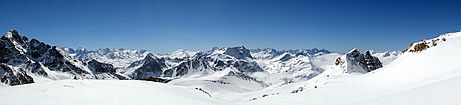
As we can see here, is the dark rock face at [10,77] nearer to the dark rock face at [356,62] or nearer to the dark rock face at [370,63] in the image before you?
the dark rock face at [356,62]

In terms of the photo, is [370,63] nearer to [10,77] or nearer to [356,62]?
[356,62]

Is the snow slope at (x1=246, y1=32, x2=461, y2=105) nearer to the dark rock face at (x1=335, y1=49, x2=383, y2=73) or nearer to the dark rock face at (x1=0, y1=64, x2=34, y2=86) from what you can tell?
the dark rock face at (x1=335, y1=49, x2=383, y2=73)

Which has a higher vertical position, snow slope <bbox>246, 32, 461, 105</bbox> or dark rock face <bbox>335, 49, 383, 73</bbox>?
dark rock face <bbox>335, 49, 383, 73</bbox>

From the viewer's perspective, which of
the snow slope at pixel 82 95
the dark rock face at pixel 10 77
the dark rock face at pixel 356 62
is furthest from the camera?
the dark rock face at pixel 10 77

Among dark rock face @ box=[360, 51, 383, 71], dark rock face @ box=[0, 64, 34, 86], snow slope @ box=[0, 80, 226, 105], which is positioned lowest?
snow slope @ box=[0, 80, 226, 105]

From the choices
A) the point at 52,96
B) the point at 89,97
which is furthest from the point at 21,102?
the point at 89,97

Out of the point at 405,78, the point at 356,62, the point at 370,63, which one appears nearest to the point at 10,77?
the point at 356,62

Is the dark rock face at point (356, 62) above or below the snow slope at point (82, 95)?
above

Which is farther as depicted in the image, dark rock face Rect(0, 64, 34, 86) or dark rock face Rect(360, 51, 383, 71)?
dark rock face Rect(360, 51, 383, 71)

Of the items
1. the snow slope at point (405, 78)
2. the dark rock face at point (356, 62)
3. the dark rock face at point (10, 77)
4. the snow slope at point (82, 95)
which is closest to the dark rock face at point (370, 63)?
the dark rock face at point (356, 62)

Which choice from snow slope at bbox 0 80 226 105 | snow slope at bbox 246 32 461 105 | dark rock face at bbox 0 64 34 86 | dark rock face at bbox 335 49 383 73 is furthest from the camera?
dark rock face at bbox 0 64 34 86

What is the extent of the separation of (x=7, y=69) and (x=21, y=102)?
196093 millimetres

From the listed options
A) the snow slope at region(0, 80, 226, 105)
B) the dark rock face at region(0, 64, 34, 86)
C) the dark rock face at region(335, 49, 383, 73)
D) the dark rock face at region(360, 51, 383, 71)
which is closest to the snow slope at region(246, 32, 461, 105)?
the snow slope at region(0, 80, 226, 105)

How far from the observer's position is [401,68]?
84.3 feet
